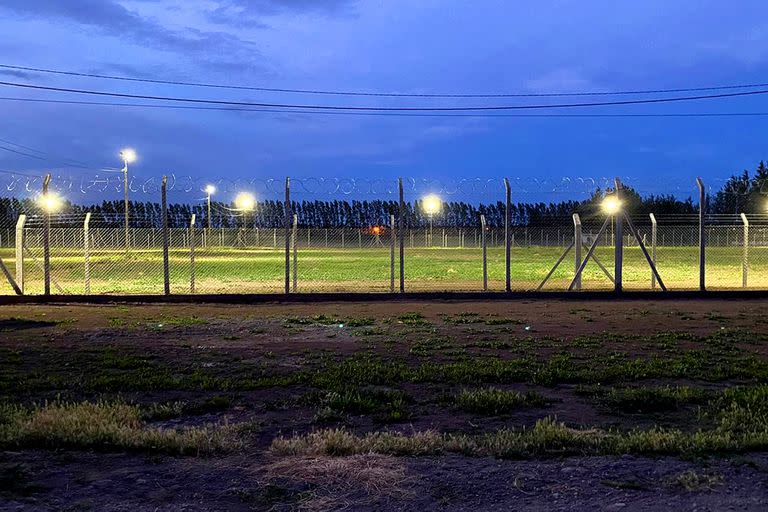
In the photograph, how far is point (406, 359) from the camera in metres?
8.49

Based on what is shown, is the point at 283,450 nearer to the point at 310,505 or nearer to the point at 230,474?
the point at 230,474

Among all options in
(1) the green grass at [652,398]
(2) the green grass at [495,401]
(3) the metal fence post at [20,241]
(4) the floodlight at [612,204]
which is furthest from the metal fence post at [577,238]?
(3) the metal fence post at [20,241]

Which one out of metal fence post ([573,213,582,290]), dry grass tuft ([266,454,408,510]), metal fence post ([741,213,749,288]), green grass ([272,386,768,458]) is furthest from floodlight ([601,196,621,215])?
dry grass tuft ([266,454,408,510])

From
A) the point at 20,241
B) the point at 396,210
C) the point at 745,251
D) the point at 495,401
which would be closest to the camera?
the point at 495,401

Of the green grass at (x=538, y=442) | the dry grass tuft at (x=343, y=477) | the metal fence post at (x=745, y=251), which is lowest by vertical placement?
the dry grass tuft at (x=343, y=477)

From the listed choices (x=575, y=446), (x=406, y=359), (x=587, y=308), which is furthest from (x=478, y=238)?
(x=575, y=446)

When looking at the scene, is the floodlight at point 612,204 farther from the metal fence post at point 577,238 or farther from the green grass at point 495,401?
the green grass at point 495,401

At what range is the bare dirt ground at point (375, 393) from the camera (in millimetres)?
4047

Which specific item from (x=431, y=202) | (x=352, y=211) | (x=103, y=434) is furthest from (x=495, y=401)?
(x=352, y=211)

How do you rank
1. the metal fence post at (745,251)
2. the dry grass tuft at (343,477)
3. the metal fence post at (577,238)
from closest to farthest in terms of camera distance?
1. the dry grass tuft at (343,477)
2. the metal fence post at (577,238)
3. the metal fence post at (745,251)

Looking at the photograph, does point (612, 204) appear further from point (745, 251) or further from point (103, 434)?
point (103, 434)

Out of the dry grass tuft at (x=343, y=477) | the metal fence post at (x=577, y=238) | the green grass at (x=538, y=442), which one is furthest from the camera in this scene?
the metal fence post at (x=577, y=238)

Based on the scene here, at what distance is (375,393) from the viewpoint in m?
6.42

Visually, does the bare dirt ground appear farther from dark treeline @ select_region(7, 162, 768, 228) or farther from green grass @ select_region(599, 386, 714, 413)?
dark treeline @ select_region(7, 162, 768, 228)
